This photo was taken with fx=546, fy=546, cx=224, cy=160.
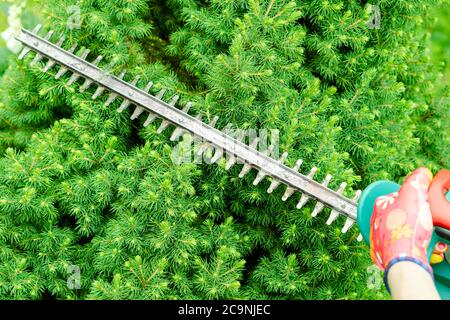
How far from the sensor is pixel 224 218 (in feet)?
6.12

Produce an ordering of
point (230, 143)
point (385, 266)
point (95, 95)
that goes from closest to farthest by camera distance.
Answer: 1. point (385, 266)
2. point (230, 143)
3. point (95, 95)

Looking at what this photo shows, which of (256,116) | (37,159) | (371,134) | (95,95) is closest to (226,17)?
(256,116)

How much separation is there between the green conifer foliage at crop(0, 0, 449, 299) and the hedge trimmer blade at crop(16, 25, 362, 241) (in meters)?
0.05

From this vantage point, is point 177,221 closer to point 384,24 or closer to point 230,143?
point 230,143

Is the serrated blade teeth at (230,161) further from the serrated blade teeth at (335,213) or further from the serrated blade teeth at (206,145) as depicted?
the serrated blade teeth at (335,213)

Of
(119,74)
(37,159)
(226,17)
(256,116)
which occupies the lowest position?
(37,159)

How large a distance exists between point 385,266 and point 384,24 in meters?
1.07

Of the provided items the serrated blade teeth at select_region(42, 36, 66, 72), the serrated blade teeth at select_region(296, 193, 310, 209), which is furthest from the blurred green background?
the serrated blade teeth at select_region(296, 193, 310, 209)

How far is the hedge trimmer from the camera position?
1651 mm

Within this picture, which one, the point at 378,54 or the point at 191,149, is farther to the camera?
the point at 378,54

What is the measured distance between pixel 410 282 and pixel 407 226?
→ 12 centimetres

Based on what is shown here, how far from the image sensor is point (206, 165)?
1814 mm

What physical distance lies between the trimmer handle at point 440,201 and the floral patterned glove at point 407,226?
0.04ft

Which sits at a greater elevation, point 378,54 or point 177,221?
point 378,54
